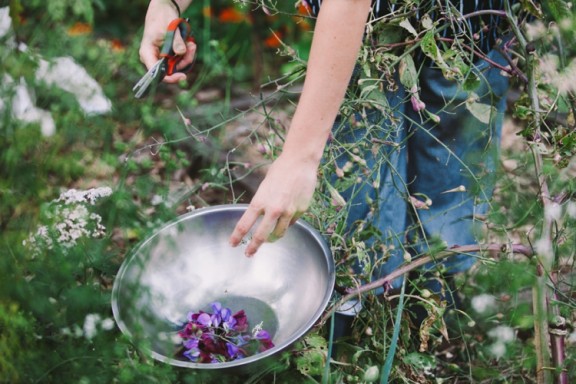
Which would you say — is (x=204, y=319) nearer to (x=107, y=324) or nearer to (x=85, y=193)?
(x=107, y=324)

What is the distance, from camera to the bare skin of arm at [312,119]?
1.06 metres

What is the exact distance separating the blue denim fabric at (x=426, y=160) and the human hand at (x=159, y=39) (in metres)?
0.35

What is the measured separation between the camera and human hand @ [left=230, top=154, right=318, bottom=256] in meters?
1.11

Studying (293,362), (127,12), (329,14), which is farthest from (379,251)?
(127,12)

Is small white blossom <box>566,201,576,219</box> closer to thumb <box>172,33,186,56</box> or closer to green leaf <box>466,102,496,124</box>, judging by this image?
green leaf <box>466,102,496,124</box>

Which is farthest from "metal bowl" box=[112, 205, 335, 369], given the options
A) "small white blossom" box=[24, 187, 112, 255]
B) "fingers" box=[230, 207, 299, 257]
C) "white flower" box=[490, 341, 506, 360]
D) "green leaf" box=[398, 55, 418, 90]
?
"white flower" box=[490, 341, 506, 360]

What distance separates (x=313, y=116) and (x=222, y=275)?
1.80 ft

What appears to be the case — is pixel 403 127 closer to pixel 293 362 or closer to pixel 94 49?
pixel 293 362

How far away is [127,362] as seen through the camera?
49.2 inches

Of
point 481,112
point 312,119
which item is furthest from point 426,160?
point 312,119

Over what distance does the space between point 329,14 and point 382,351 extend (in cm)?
84

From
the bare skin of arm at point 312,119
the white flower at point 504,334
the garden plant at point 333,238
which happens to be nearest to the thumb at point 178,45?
the garden plant at point 333,238

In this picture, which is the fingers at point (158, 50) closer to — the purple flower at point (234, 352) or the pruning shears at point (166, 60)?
the pruning shears at point (166, 60)

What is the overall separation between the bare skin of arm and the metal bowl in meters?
0.26
